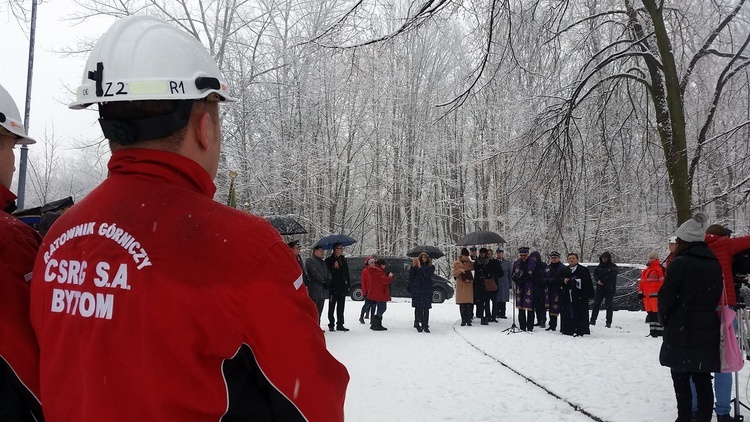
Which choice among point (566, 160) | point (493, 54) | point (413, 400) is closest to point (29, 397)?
point (413, 400)

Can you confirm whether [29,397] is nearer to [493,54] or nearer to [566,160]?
[493,54]

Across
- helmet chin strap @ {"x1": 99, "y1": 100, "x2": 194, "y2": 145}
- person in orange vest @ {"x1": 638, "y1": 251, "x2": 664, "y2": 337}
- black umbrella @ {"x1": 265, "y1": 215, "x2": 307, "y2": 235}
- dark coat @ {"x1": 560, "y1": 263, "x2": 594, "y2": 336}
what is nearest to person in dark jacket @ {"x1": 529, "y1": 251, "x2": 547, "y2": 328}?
dark coat @ {"x1": 560, "y1": 263, "x2": 594, "y2": 336}

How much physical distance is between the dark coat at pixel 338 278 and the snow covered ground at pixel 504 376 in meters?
1.01

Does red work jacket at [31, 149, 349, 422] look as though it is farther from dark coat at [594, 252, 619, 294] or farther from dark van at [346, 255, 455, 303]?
dark van at [346, 255, 455, 303]

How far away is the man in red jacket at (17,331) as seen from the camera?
5.17 ft

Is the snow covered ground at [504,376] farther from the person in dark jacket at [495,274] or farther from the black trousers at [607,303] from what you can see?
the person in dark jacket at [495,274]

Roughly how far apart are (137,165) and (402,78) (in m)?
32.3

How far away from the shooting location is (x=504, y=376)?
8.55 m

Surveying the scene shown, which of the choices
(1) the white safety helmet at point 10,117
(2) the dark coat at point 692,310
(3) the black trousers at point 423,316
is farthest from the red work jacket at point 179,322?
(3) the black trousers at point 423,316

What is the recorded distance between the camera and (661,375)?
8312mm

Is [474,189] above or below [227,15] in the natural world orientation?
below

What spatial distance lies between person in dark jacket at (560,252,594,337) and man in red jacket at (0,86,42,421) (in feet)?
41.3

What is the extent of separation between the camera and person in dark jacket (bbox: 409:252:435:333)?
552 inches

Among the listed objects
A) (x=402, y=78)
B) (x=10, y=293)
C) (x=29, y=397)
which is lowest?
(x=29, y=397)
